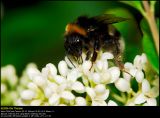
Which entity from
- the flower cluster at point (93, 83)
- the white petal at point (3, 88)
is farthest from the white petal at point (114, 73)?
the white petal at point (3, 88)

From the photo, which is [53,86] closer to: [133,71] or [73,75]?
[73,75]

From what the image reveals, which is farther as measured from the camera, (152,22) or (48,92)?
(152,22)

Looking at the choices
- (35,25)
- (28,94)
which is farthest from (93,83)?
(35,25)

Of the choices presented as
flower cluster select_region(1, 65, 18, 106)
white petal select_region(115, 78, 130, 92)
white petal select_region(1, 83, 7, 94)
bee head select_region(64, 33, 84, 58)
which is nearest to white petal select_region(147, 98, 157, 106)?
white petal select_region(115, 78, 130, 92)

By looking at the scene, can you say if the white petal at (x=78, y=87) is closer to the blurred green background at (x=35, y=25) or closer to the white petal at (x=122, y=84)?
the white petal at (x=122, y=84)

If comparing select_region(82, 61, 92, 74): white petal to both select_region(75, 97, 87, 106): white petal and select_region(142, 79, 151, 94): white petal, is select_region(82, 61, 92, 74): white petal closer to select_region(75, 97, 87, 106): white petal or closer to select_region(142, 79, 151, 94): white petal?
select_region(75, 97, 87, 106): white petal

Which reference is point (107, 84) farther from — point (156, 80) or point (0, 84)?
point (0, 84)

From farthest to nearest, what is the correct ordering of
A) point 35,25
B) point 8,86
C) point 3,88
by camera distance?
point 35,25 → point 8,86 → point 3,88

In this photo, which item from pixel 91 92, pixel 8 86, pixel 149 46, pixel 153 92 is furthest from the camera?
pixel 8 86
